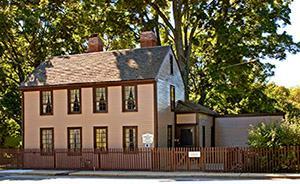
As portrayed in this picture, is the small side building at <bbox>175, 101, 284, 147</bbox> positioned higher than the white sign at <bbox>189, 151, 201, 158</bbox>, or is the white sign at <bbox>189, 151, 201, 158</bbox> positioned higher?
the small side building at <bbox>175, 101, 284, 147</bbox>

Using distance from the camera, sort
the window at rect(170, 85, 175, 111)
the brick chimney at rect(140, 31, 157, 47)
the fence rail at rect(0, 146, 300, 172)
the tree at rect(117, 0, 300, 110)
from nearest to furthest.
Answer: the fence rail at rect(0, 146, 300, 172), the window at rect(170, 85, 175, 111), the brick chimney at rect(140, 31, 157, 47), the tree at rect(117, 0, 300, 110)

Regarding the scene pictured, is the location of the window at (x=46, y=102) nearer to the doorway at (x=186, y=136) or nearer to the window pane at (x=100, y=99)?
the window pane at (x=100, y=99)

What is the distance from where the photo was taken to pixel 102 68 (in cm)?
3194

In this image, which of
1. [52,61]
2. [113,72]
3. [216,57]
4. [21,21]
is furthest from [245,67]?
[21,21]

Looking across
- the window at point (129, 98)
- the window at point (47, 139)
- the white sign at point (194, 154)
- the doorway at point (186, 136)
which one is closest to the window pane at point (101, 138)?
the window at point (129, 98)

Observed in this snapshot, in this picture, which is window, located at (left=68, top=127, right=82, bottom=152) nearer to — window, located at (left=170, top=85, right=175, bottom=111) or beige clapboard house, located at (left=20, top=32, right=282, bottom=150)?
beige clapboard house, located at (left=20, top=32, right=282, bottom=150)

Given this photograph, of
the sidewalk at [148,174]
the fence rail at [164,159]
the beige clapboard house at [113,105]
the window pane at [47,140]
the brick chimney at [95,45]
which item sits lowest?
the sidewalk at [148,174]

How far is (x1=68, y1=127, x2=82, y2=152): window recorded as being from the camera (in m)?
31.1

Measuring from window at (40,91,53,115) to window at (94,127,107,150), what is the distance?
151 inches

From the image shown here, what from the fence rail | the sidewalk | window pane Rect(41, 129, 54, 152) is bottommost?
the sidewalk

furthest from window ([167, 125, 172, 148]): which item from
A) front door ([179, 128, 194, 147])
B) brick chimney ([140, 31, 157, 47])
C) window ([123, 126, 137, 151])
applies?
brick chimney ([140, 31, 157, 47])

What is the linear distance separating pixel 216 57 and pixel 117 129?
13708 millimetres

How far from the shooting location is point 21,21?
3894 cm

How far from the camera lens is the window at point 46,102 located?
32.3 metres
